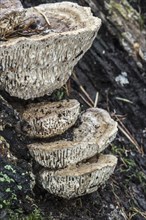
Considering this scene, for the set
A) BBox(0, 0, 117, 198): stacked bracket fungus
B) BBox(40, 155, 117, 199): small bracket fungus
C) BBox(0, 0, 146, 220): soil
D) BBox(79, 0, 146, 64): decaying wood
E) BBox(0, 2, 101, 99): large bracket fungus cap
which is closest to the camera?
BBox(0, 2, 101, 99): large bracket fungus cap

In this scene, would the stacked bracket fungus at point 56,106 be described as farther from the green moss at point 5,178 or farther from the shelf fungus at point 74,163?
the green moss at point 5,178

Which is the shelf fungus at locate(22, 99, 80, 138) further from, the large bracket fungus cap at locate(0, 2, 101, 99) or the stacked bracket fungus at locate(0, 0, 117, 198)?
the large bracket fungus cap at locate(0, 2, 101, 99)

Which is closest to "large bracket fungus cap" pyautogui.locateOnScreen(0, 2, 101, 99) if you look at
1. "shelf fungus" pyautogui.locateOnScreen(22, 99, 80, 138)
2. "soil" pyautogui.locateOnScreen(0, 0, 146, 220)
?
"shelf fungus" pyautogui.locateOnScreen(22, 99, 80, 138)

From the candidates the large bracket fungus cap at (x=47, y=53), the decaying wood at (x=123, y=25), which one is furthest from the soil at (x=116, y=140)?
the large bracket fungus cap at (x=47, y=53)

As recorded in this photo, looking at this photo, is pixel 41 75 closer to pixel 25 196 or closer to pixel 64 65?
pixel 64 65

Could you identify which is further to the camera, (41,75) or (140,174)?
(140,174)

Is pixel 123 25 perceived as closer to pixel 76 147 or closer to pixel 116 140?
pixel 116 140

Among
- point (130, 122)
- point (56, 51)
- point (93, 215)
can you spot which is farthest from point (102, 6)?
point (93, 215)
